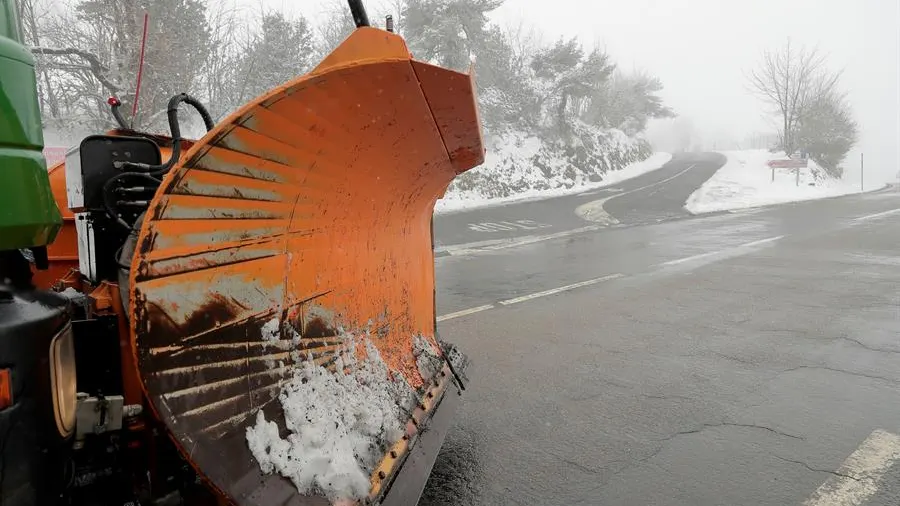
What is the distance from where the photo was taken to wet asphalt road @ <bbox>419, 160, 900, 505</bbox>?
2805 mm

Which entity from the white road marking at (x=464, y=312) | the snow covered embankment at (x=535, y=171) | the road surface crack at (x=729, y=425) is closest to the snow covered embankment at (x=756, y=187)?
the snow covered embankment at (x=535, y=171)

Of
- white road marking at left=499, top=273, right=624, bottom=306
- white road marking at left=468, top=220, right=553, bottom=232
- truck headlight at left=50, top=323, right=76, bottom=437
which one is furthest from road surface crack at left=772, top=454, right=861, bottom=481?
white road marking at left=468, top=220, right=553, bottom=232

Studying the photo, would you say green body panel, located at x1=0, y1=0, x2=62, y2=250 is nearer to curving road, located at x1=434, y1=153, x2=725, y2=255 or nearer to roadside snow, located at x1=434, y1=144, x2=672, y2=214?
curving road, located at x1=434, y1=153, x2=725, y2=255

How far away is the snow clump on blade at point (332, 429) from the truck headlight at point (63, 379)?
469 millimetres

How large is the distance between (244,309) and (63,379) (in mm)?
486

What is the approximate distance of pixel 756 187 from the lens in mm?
28156

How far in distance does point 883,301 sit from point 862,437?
4.39 m

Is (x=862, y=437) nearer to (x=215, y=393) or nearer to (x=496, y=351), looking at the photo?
(x=496, y=351)

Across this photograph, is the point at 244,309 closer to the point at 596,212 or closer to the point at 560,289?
the point at 560,289

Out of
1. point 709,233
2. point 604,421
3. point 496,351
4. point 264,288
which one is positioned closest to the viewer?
point 264,288

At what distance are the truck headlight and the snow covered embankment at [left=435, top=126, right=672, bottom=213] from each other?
59.9ft

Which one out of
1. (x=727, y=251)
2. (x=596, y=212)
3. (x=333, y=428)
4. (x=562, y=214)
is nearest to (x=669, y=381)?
(x=333, y=428)

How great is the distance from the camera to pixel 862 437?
320 centimetres

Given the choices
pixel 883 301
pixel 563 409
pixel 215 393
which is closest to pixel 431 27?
pixel 883 301
